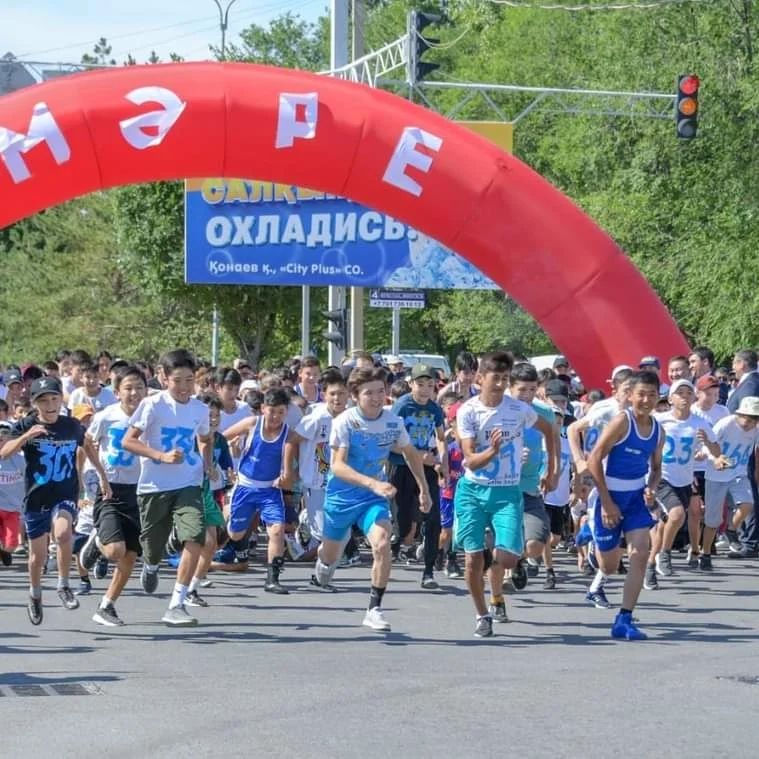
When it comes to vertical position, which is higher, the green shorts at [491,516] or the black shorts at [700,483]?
the black shorts at [700,483]

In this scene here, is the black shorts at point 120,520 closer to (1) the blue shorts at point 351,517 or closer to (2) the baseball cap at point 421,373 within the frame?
(1) the blue shorts at point 351,517

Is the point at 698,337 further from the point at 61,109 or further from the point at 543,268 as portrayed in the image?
the point at 61,109

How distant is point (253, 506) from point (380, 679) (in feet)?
15.6

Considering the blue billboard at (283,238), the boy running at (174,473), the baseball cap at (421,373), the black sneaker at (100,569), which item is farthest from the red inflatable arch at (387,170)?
the blue billboard at (283,238)

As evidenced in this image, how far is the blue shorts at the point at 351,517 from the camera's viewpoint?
36.4 feet

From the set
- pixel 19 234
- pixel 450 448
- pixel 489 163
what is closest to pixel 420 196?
pixel 489 163

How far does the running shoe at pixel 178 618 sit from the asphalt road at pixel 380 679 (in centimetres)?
12

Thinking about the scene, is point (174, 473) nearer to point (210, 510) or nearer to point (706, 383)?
point (210, 510)

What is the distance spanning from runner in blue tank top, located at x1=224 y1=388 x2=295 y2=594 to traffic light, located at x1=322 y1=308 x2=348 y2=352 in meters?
13.7

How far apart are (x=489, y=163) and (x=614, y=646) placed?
24.4 feet

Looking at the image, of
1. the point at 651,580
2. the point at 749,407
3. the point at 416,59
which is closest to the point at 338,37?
Answer: the point at 416,59

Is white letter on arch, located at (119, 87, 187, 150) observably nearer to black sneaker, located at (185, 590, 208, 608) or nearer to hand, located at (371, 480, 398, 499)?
black sneaker, located at (185, 590, 208, 608)

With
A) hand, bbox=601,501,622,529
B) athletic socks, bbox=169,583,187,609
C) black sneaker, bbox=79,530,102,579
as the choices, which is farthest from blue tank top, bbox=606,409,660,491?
black sneaker, bbox=79,530,102,579

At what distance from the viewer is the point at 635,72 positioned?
95.1 feet
